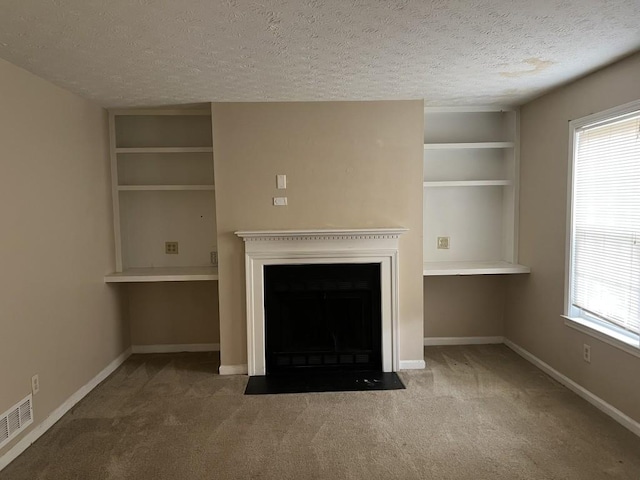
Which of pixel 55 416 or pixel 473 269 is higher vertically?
pixel 473 269

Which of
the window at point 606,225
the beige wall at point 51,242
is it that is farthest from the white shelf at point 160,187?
the window at point 606,225

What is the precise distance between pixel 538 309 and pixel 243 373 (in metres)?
2.46

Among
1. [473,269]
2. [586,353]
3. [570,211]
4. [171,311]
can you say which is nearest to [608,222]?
[570,211]

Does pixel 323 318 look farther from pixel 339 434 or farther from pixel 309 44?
pixel 309 44

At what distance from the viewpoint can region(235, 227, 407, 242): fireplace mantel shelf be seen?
3.46 m

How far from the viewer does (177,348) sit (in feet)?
13.8

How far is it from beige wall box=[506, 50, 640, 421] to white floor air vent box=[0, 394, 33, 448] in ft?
11.5

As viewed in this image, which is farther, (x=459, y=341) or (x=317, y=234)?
(x=459, y=341)

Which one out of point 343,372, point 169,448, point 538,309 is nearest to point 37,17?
point 169,448

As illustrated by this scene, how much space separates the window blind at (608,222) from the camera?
8.52ft

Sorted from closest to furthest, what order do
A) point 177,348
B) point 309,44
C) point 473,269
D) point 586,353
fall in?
point 309,44, point 586,353, point 473,269, point 177,348

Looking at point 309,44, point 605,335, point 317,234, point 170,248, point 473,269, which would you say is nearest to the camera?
point 309,44

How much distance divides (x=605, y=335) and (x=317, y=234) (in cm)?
203

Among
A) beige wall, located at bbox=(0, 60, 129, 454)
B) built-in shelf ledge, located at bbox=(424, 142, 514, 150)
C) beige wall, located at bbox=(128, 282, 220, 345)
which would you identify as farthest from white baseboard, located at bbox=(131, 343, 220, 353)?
built-in shelf ledge, located at bbox=(424, 142, 514, 150)
